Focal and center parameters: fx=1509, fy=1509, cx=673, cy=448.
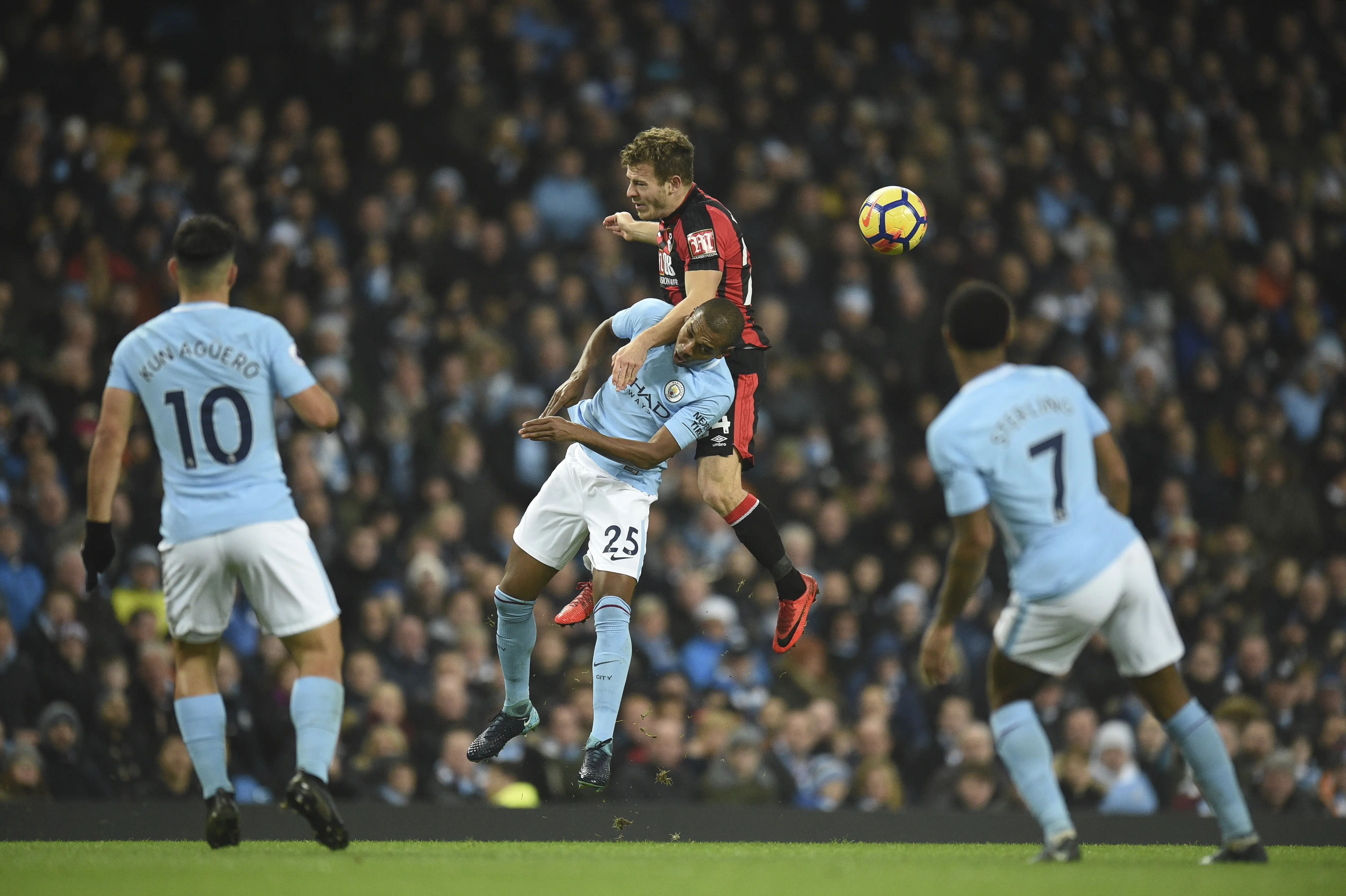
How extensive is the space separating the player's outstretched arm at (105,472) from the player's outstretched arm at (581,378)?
2099 millimetres

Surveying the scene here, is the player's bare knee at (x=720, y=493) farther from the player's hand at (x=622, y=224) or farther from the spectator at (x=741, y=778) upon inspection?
the spectator at (x=741, y=778)

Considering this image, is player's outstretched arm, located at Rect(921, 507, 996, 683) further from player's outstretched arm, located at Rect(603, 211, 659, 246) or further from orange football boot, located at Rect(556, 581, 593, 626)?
player's outstretched arm, located at Rect(603, 211, 659, 246)

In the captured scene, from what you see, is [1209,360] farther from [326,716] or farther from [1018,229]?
[326,716]

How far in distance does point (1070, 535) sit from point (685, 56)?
10.00 m

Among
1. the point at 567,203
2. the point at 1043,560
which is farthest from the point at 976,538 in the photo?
the point at 567,203

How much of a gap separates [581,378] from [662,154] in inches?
45.9

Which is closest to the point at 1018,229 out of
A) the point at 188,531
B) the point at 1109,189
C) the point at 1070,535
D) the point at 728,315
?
the point at 1109,189

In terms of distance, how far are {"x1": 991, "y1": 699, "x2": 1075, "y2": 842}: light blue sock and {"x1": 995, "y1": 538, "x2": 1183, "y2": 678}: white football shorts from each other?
22 cm

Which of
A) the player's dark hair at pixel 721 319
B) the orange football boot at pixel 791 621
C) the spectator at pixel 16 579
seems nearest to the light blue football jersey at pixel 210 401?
the player's dark hair at pixel 721 319

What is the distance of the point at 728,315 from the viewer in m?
6.95

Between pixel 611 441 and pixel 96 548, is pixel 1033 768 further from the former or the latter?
pixel 96 548

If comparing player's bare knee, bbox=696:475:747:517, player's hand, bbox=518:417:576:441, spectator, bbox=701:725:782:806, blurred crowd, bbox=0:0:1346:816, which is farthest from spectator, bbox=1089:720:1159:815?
player's hand, bbox=518:417:576:441

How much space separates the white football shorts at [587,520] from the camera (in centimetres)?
716

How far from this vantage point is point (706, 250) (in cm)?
715
